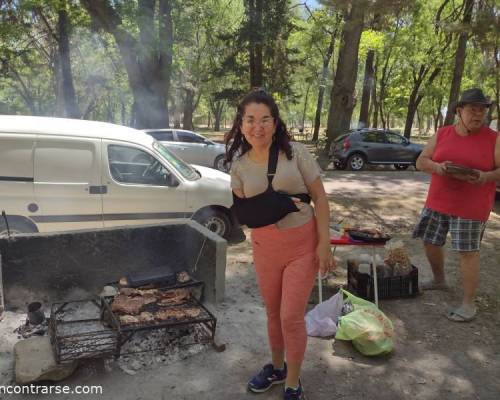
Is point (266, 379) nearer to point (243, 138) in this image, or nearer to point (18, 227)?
point (243, 138)

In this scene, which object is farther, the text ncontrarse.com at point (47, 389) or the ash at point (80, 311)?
the ash at point (80, 311)

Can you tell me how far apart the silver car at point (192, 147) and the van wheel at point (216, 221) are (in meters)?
7.61

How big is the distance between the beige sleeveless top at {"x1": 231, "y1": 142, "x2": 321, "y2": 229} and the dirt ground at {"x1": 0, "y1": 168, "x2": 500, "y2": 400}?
123cm

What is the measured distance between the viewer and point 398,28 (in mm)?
25859

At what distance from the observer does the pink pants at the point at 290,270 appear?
2639mm

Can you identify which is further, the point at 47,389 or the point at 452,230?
the point at 452,230

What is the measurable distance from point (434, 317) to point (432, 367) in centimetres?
91

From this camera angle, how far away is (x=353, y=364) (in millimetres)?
3457

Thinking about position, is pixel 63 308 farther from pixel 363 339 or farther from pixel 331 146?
pixel 331 146

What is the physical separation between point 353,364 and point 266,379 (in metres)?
0.79

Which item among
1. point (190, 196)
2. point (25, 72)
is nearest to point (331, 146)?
point (190, 196)

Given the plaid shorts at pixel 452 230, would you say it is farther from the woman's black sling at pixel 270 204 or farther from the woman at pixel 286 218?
the woman's black sling at pixel 270 204

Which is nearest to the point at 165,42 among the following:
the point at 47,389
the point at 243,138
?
the point at 243,138

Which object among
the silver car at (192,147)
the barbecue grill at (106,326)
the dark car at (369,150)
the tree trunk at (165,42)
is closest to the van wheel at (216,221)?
the barbecue grill at (106,326)
